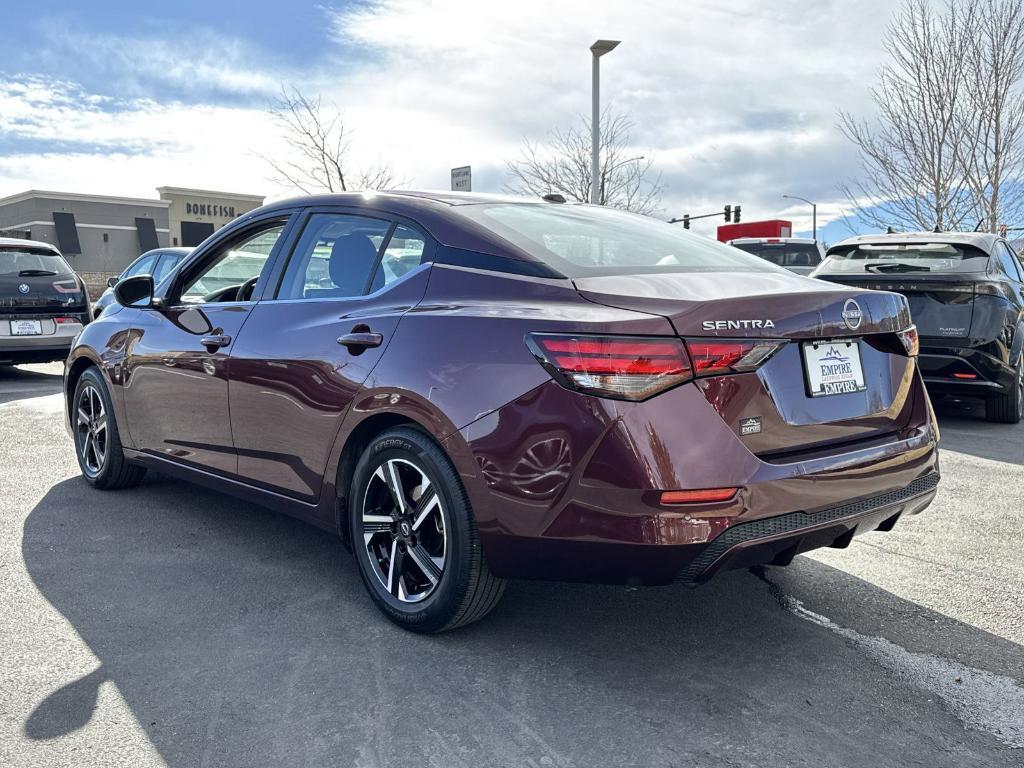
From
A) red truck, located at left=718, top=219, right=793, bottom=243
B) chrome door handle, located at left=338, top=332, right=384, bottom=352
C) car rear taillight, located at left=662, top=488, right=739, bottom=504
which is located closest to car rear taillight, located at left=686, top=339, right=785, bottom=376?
car rear taillight, located at left=662, top=488, right=739, bottom=504

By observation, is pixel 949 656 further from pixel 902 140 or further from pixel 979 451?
pixel 902 140

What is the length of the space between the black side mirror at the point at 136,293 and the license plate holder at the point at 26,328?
21.9 ft

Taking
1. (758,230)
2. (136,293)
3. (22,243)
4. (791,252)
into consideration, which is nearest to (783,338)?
(136,293)

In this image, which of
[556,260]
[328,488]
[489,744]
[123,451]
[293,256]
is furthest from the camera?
[123,451]

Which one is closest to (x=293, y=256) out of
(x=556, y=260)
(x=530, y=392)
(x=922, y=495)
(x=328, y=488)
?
(x=328, y=488)

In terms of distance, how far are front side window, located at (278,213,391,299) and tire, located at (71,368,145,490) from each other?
1858 millimetres

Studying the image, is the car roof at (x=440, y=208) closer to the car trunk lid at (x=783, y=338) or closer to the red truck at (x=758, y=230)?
the car trunk lid at (x=783, y=338)

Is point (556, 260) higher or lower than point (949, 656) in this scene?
higher

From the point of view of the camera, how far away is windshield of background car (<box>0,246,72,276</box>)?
10.8 meters

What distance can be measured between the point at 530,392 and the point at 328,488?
115 cm

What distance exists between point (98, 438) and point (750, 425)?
4.06 metres

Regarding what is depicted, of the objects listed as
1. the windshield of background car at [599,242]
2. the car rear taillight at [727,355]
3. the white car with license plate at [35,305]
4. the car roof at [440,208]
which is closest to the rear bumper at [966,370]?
the windshield of background car at [599,242]

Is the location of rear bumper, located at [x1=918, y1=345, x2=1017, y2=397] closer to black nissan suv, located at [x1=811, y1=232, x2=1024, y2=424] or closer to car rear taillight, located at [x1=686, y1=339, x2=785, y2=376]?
black nissan suv, located at [x1=811, y1=232, x2=1024, y2=424]

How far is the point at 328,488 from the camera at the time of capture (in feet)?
11.7
